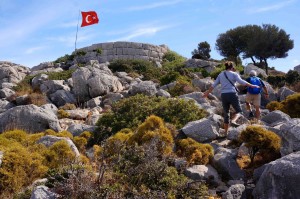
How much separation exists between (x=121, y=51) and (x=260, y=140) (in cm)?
3546

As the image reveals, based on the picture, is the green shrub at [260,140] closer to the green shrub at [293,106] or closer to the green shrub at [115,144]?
the green shrub at [115,144]

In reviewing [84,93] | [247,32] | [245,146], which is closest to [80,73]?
[84,93]

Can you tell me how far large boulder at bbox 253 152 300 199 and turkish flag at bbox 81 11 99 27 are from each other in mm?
29215

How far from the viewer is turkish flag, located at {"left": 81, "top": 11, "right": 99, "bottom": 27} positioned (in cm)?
3453

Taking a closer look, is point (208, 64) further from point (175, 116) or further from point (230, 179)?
point (230, 179)

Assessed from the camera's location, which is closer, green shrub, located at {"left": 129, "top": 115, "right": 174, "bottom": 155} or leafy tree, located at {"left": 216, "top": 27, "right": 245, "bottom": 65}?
green shrub, located at {"left": 129, "top": 115, "right": 174, "bottom": 155}

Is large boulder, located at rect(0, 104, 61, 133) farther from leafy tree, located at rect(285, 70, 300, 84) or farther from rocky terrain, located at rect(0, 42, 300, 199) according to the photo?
leafy tree, located at rect(285, 70, 300, 84)

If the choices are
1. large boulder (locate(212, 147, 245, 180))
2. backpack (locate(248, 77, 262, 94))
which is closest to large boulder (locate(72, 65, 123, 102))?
backpack (locate(248, 77, 262, 94))

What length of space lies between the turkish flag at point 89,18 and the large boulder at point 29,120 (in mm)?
20235

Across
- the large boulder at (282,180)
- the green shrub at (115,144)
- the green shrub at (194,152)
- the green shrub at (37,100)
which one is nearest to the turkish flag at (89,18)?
the green shrub at (37,100)

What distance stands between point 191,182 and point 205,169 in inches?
67.5

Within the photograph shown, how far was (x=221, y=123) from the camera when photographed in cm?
1226

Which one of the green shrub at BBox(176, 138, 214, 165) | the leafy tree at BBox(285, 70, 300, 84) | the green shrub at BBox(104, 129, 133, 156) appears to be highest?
the leafy tree at BBox(285, 70, 300, 84)

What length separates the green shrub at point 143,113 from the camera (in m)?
13.1
